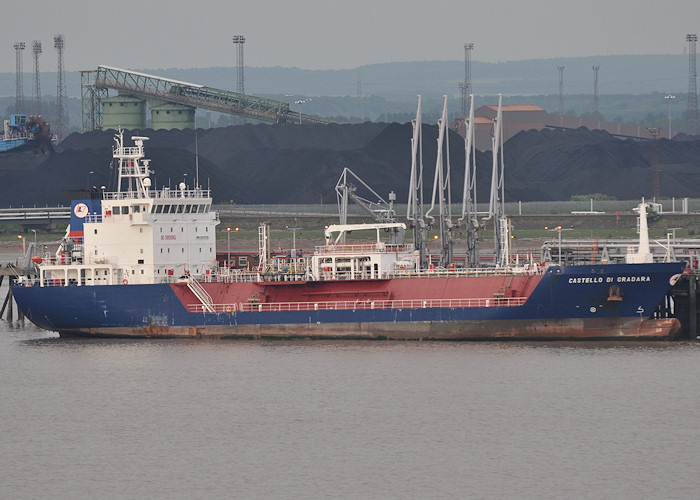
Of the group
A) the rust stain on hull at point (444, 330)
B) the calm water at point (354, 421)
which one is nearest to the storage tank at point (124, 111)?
the rust stain on hull at point (444, 330)

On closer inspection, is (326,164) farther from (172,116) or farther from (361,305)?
(361,305)

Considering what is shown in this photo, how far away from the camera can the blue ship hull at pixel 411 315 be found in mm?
51344

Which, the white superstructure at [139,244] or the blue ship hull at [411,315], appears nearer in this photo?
the blue ship hull at [411,315]

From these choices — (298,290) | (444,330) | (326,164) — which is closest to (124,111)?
(326,164)

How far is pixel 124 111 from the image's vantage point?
141750 millimetres

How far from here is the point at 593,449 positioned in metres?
36.0

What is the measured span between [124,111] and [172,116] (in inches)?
211

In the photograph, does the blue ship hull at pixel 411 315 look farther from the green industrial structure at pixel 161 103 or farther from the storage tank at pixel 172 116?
the storage tank at pixel 172 116

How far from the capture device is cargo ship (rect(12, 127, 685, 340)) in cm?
5188

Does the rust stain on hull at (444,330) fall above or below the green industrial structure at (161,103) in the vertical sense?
below

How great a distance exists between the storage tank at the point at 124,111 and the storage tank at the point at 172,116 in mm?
1635

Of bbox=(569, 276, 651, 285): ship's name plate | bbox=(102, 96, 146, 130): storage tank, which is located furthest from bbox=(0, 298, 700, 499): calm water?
bbox=(102, 96, 146, 130): storage tank

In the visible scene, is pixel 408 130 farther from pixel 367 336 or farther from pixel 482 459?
pixel 482 459

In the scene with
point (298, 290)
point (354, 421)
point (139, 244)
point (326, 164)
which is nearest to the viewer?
point (354, 421)
